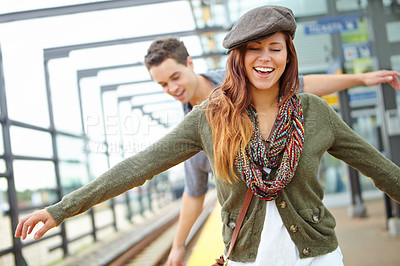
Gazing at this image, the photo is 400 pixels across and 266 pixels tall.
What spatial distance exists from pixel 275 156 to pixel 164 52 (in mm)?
1435

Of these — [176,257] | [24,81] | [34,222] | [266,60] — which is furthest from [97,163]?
[266,60]

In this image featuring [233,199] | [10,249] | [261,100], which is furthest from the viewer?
[10,249]

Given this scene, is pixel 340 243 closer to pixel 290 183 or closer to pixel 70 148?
pixel 70 148

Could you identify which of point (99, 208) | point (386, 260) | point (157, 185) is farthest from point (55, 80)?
point (157, 185)

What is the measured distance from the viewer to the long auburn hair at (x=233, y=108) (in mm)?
1514

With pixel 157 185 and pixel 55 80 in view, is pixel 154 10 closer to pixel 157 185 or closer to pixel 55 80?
pixel 55 80

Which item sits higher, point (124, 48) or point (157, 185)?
point (124, 48)

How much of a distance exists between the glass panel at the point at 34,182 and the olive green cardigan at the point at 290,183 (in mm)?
4960

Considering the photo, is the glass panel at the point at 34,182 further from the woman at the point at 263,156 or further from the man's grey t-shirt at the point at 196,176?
the woman at the point at 263,156

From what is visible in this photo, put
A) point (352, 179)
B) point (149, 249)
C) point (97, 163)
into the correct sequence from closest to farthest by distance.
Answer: point (352, 179)
point (149, 249)
point (97, 163)

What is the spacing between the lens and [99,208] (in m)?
11.8

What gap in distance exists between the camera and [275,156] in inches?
59.0

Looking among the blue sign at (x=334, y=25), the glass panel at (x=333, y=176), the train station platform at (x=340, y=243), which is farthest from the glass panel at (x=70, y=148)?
the glass panel at (x=333, y=176)

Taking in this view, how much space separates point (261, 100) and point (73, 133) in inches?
307
